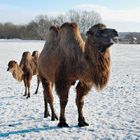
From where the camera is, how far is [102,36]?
6.75 m

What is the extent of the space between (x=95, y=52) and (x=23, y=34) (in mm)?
115476

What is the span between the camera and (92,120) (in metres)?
8.38

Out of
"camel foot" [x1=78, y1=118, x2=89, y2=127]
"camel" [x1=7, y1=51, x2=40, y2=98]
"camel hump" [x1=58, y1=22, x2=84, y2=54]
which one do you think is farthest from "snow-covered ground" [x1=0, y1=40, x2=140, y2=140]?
"camel hump" [x1=58, y1=22, x2=84, y2=54]

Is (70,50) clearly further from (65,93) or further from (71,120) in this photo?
(71,120)

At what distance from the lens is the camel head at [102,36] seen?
21.9 ft

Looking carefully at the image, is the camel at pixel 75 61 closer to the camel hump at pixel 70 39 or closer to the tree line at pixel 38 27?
the camel hump at pixel 70 39

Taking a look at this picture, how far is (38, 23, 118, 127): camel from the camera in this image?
22.3 ft

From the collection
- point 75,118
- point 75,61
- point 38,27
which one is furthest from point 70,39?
point 38,27

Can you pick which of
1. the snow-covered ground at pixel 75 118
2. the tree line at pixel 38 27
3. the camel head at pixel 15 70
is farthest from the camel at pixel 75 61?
the tree line at pixel 38 27

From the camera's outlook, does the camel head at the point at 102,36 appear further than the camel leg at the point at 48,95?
No

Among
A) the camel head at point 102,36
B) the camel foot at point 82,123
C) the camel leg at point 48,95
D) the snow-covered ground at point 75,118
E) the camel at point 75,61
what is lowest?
the snow-covered ground at point 75,118

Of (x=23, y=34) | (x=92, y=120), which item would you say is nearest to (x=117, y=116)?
(x=92, y=120)

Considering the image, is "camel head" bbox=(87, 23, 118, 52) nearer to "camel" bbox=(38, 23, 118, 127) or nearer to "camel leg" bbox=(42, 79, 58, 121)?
"camel" bbox=(38, 23, 118, 127)

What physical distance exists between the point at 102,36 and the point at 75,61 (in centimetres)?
94
